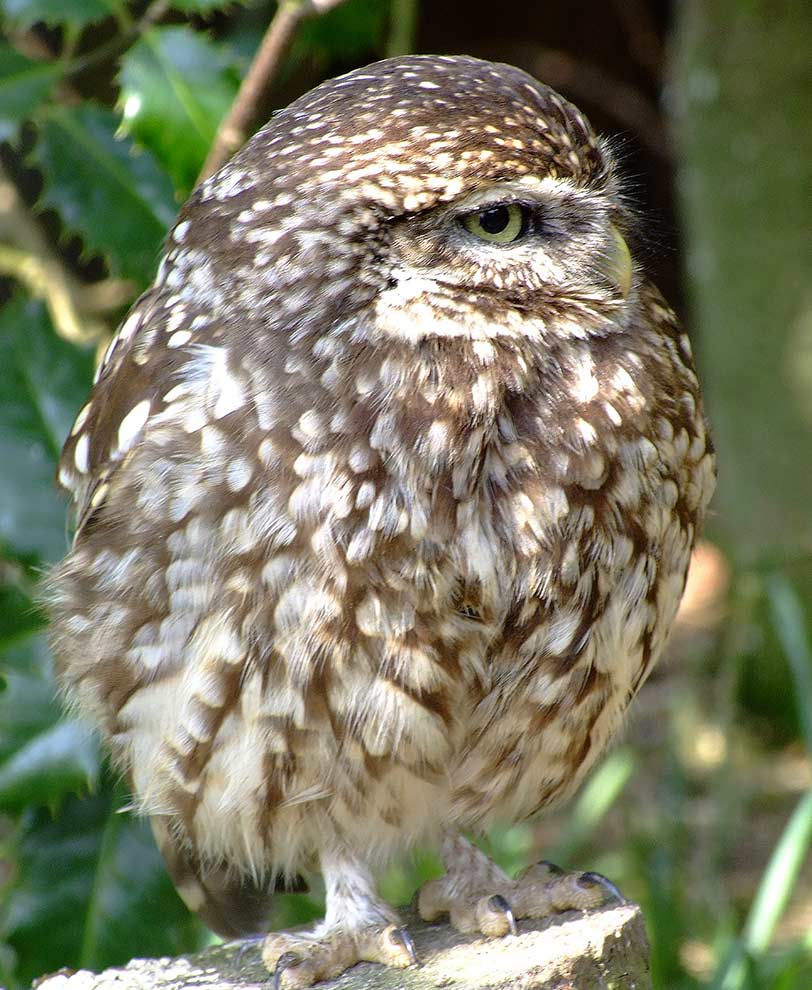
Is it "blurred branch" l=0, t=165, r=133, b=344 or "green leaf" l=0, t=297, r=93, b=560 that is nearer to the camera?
"green leaf" l=0, t=297, r=93, b=560

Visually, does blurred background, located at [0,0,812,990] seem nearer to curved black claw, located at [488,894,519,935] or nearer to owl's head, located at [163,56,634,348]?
owl's head, located at [163,56,634,348]

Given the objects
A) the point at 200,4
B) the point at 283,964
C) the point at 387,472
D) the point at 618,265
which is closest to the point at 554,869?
the point at 283,964

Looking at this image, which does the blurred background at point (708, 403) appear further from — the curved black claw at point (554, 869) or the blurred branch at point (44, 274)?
the curved black claw at point (554, 869)

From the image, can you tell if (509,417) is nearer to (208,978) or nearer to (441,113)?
(441,113)

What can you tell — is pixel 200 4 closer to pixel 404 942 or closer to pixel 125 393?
pixel 125 393

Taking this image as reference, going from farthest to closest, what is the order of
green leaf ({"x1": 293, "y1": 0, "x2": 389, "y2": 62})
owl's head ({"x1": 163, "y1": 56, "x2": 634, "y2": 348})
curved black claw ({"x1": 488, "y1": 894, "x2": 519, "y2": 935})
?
green leaf ({"x1": 293, "y1": 0, "x2": 389, "y2": 62}) < curved black claw ({"x1": 488, "y1": 894, "x2": 519, "y2": 935}) < owl's head ({"x1": 163, "y1": 56, "x2": 634, "y2": 348})

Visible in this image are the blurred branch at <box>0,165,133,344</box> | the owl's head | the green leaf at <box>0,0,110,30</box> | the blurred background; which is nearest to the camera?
the owl's head

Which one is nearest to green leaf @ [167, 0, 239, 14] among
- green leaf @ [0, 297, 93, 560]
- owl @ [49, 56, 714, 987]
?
owl @ [49, 56, 714, 987]

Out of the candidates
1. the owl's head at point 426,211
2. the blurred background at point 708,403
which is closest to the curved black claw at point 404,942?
the blurred background at point 708,403
